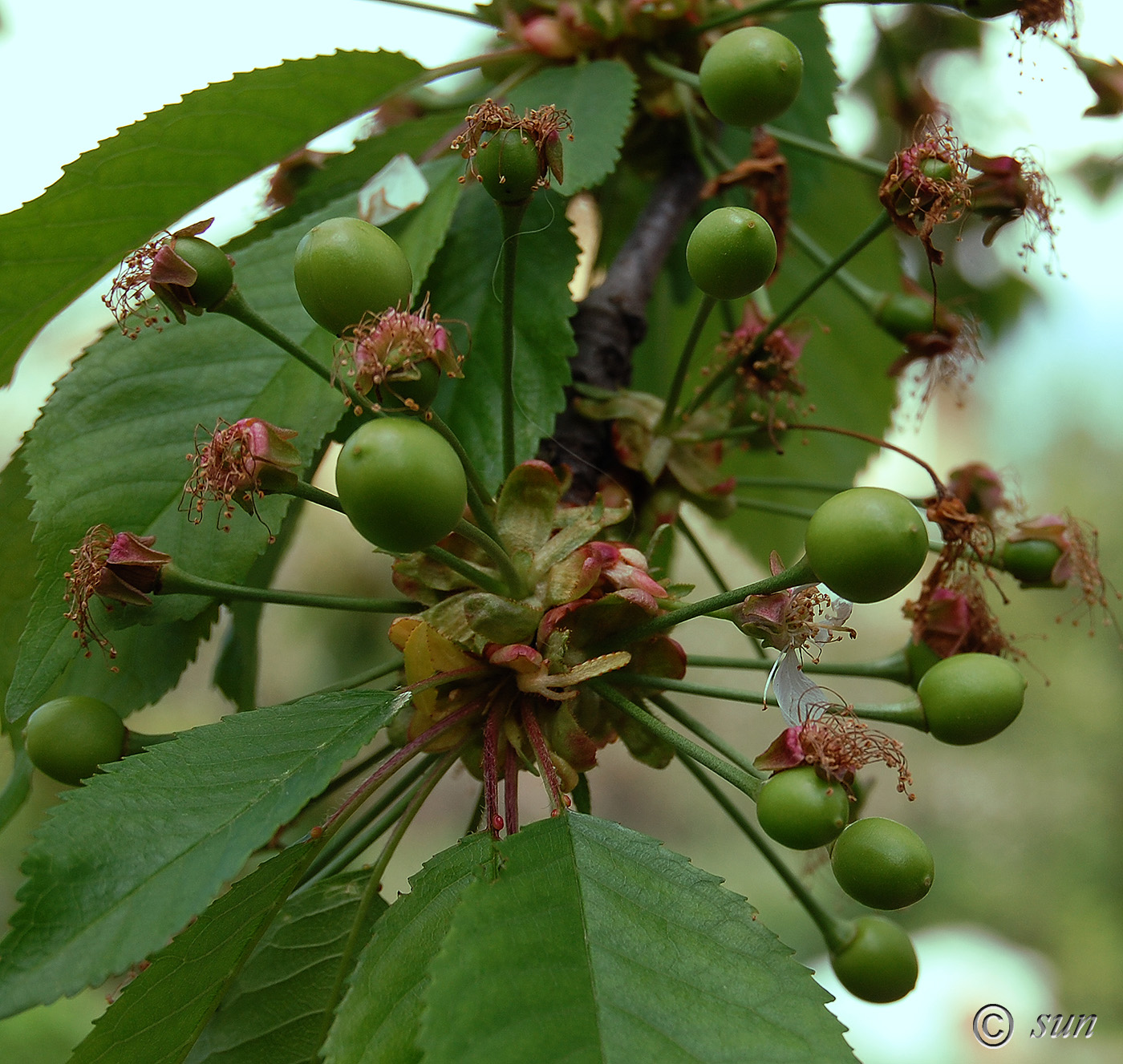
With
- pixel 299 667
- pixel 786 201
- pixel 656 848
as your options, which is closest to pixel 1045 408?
pixel 299 667

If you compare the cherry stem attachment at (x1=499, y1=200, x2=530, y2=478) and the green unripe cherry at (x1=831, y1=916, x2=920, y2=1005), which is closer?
the cherry stem attachment at (x1=499, y1=200, x2=530, y2=478)

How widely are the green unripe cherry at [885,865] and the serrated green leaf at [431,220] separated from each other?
61 centimetres

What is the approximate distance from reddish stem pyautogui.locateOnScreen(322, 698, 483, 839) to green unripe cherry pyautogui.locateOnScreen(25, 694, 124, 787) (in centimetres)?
20

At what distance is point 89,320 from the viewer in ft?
14.4

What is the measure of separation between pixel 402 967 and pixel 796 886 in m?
0.43

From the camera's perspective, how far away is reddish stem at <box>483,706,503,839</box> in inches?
29.6

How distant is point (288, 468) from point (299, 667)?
24.1 feet

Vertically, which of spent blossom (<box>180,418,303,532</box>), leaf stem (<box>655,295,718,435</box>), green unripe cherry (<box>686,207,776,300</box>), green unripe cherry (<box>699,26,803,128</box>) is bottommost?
spent blossom (<box>180,418,303,532</box>)

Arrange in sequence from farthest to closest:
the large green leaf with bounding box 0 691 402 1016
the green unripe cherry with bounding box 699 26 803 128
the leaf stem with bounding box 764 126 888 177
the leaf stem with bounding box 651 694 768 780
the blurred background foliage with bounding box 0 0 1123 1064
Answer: the blurred background foliage with bounding box 0 0 1123 1064 < the leaf stem with bounding box 764 126 888 177 < the green unripe cherry with bounding box 699 26 803 128 < the leaf stem with bounding box 651 694 768 780 < the large green leaf with bounding box 0 691 402 1016

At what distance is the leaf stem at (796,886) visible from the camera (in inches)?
37.5

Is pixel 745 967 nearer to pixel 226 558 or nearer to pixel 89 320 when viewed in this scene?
pixel 226 558

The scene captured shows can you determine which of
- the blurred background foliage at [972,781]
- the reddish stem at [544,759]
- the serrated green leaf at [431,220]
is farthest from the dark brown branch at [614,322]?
the blurred background foliage at [972,781]

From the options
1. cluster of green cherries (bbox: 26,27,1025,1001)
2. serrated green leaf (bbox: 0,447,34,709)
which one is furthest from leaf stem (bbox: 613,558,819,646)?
serrated green leaf (bbox: 0,447,34,709)

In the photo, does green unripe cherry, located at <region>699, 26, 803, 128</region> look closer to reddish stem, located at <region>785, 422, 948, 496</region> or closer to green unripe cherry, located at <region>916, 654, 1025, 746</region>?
reddish stem, located at <region>785, 422, 948, 496</region>
